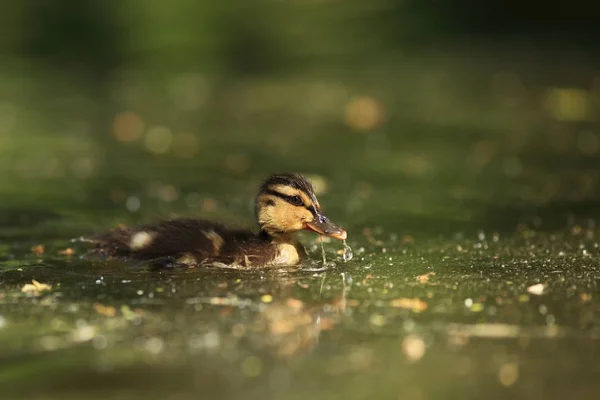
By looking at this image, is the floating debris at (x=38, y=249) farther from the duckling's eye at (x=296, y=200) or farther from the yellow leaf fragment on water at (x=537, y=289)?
the yellow leaf fragment on water at (x=537, y=289)

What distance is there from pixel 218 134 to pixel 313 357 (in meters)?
7.89

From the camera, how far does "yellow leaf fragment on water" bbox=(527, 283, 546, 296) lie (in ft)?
19.2

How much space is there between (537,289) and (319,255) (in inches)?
63.9

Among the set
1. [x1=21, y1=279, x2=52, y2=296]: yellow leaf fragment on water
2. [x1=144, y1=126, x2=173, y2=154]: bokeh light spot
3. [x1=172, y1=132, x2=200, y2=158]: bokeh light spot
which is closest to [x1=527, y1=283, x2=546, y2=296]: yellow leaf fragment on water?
[x1=21, y1=279, x2=52, y2=296]: yellow leaf fragment on water

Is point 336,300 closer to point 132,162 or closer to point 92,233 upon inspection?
point 92,233

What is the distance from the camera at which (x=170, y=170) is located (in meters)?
10.6

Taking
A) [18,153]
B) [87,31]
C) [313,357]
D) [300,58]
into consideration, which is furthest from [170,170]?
[87,31]

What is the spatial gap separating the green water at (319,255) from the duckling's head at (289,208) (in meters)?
0.24

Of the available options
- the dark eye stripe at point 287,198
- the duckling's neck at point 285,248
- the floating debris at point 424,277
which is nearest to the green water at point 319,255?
the floating debris at point 424,277

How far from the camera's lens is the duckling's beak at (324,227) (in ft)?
22.2

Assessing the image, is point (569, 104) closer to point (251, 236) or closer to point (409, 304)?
point (251, 236)

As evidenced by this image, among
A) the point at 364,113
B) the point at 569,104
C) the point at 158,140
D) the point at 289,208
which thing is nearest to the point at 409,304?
the point at 289,208

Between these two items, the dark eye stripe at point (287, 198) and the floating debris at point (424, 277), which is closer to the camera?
the floating debris at point (424, 277)

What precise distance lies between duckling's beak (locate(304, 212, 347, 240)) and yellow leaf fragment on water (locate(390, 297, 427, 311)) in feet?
3.47
